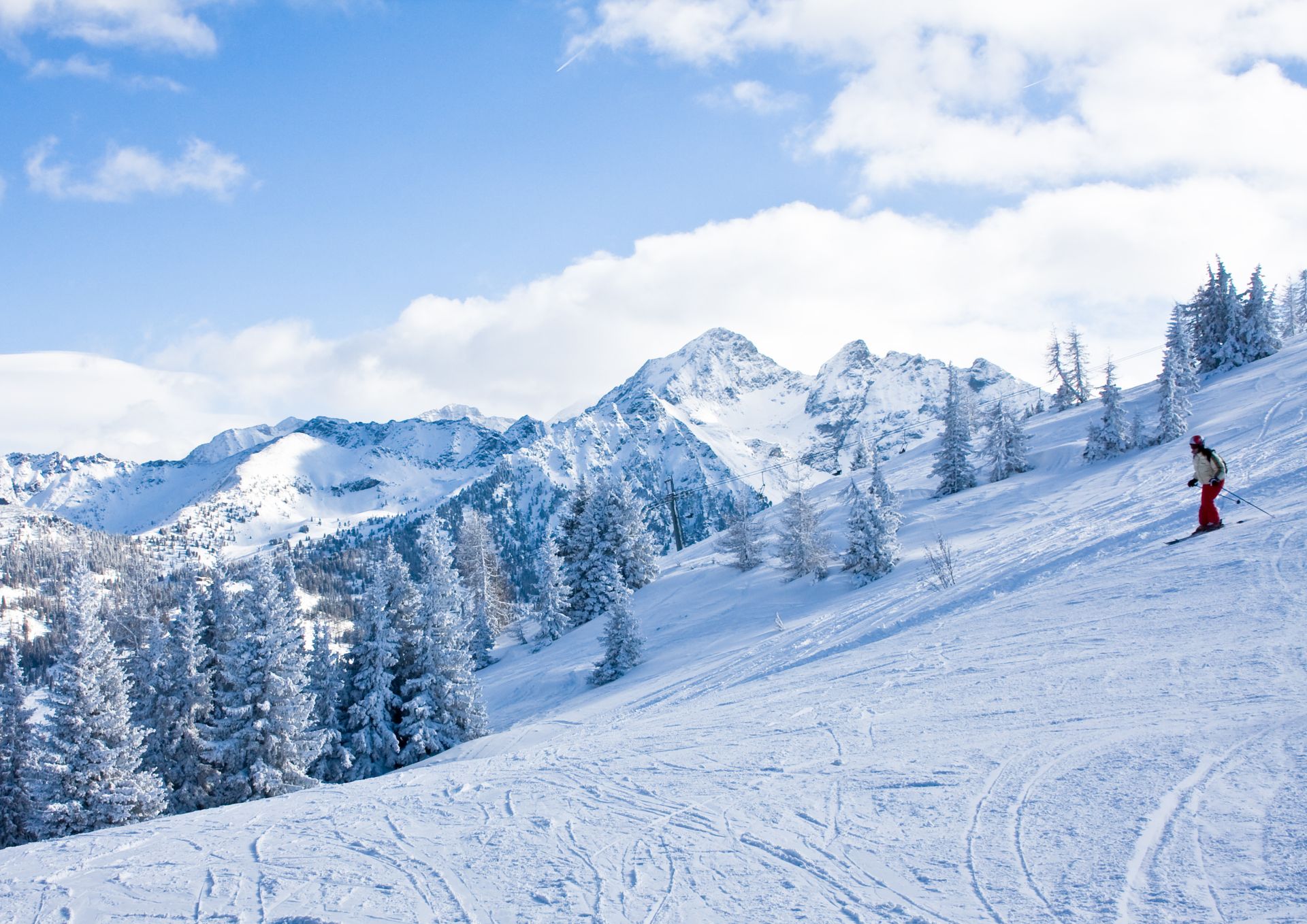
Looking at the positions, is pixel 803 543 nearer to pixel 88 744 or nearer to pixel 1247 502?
pixel 1247 502

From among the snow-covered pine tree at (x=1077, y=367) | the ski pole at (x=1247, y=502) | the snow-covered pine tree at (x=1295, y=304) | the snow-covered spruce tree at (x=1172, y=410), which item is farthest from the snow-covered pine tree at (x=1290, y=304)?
the ski pole at (x=1247, y=502)

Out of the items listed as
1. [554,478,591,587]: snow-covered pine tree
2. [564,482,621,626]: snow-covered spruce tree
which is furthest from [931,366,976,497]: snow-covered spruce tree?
[554,478,591,587]: snow-covered pine tree

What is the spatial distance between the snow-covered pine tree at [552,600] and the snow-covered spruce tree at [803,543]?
15743mm

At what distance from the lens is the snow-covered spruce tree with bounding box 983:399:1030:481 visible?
41.9 metres

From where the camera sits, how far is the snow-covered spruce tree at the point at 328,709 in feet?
88.1

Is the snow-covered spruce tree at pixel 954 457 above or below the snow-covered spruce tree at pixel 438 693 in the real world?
above

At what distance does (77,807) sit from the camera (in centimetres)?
2261

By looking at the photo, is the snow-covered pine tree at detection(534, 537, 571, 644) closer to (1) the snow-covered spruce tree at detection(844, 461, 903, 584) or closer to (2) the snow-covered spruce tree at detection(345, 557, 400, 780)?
(2) the snow-covered spruce tree at detection(345, 557, 400, 780)

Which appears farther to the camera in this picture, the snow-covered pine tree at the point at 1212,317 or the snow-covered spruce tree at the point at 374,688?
the snow-covered pine tree at the point at 1212,317

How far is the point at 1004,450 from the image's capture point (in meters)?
42.1

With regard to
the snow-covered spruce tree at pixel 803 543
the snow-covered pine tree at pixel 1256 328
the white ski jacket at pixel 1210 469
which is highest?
the snow-covered pine tree at pixel 1256 328

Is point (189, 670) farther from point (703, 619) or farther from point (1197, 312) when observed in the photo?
point (1197, 312)

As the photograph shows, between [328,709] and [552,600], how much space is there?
657 inches

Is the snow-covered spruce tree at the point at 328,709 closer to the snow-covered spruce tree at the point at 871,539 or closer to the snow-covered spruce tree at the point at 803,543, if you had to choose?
the snow-covered spruce tree at the point at 803,543
